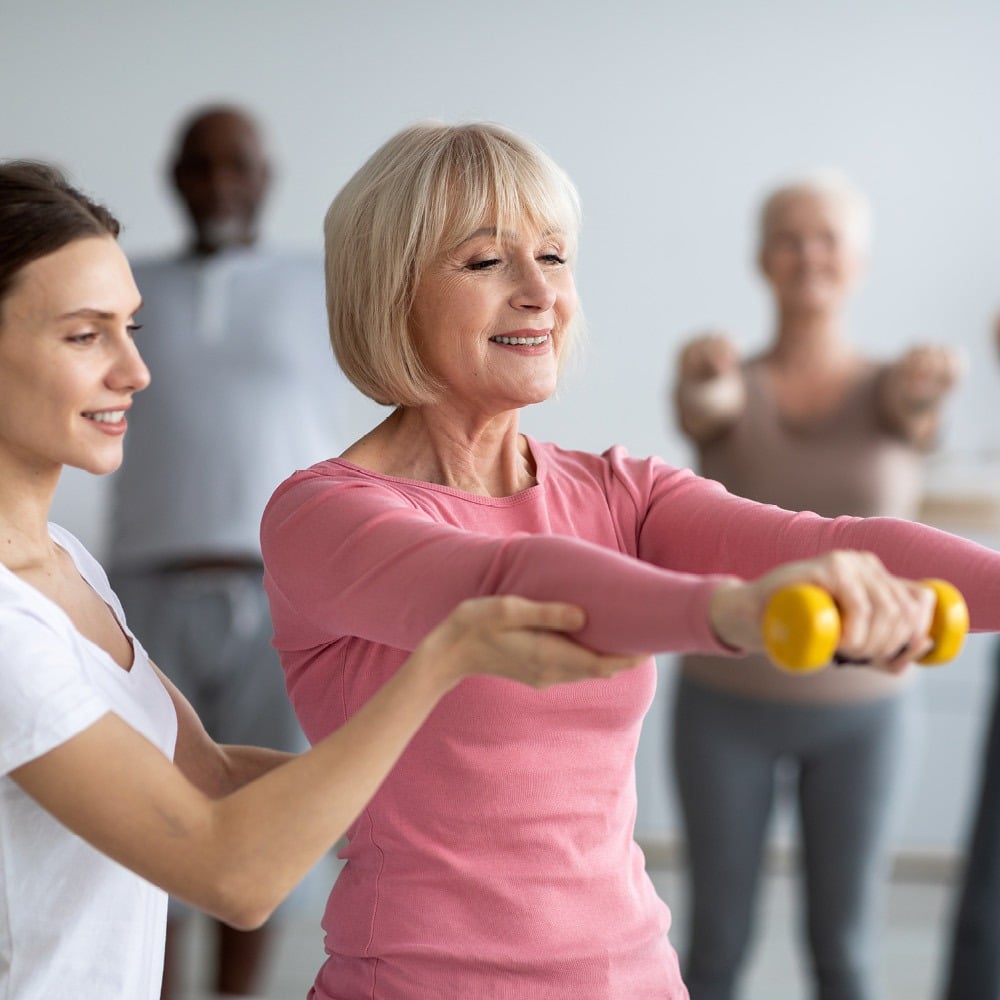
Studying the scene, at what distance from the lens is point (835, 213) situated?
2594 mm

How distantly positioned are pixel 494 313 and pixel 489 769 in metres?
0.37

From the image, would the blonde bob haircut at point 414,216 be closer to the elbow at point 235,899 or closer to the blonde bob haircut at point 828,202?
the elbow at point 235,899

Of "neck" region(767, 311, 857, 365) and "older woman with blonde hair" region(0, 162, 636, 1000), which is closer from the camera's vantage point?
"older woman with blonde hair" region(0, 162, 636, 1000)

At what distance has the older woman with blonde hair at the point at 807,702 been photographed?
234cm

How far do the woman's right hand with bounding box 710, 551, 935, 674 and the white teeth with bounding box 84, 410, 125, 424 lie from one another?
519mm

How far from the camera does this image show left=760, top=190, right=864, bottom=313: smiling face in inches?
101

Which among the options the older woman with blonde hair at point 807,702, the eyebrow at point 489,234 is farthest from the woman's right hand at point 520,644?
the older woman with blonde hair at point 807,702

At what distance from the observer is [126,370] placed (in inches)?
44.4

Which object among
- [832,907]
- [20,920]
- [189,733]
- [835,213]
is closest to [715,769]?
[832,907]

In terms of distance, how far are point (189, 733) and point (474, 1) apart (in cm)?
318

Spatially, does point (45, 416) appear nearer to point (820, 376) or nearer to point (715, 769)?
point (715, 769)

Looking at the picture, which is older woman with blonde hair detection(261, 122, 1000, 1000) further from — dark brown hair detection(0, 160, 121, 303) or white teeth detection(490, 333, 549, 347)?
dark brown hair detection(0, 160, 121, 303)

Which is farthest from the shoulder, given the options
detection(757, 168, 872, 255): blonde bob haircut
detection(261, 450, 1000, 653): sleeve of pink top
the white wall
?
the white wall

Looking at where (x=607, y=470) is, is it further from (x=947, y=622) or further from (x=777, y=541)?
(x=947, y=622)
